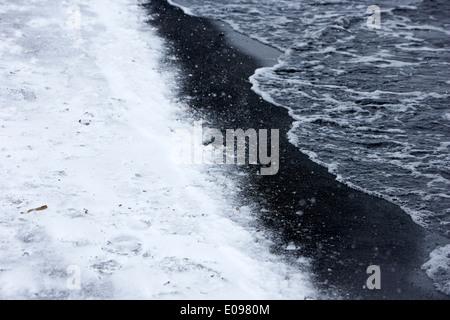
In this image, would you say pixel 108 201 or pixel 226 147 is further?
pixel 226 147

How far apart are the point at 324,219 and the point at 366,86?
11.3ft

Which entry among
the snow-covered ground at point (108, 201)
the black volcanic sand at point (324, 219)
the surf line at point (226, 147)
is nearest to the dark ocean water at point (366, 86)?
the black volcanic sand at point (324, 219)

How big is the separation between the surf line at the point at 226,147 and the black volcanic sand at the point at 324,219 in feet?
0.39

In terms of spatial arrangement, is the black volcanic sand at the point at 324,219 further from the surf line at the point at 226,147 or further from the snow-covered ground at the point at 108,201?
the snow-covered ground at the point at 108,201

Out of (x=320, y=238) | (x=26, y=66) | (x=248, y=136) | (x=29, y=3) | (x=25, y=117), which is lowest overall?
(x=320, y=238)

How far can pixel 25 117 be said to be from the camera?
187 inches

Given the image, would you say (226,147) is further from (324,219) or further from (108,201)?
(108,201)

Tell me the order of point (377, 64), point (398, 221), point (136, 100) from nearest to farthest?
point (398, 221)
point (136, 100)
point (377, 64)

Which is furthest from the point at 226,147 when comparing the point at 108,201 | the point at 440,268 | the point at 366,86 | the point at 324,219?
the point at 366,86

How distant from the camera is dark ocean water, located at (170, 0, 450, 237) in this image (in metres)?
4.50

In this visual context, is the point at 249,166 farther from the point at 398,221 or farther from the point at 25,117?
the point at 25,117

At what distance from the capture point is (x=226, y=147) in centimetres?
478

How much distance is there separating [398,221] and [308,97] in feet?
8.99

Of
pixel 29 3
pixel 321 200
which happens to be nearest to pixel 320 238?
pixel 321 200
